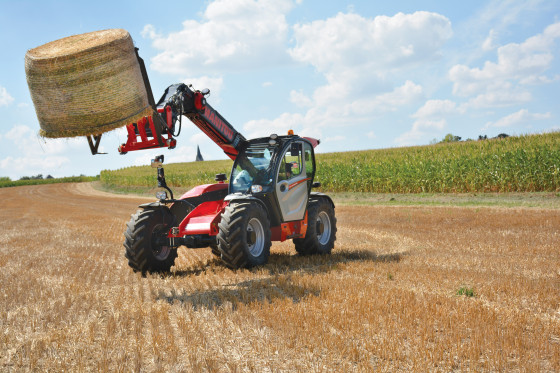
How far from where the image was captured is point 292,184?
973 centimetres

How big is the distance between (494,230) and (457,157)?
45.0 feet

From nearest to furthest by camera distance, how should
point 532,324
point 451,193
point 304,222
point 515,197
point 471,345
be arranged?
point 471,345
point 532,324
point 304,222
point 515,197
point 451,193

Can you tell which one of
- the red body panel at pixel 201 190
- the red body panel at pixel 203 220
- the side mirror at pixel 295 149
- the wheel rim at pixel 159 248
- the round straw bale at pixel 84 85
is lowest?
the wheel rim at pixel 159 248

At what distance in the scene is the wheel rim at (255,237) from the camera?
28.0ft

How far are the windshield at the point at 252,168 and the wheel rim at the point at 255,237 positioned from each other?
0.84m

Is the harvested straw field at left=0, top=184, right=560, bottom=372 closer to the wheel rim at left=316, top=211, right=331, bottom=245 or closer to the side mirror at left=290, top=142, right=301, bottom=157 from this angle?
the wheel rim at left=316, top=211, right=331, bottom=245

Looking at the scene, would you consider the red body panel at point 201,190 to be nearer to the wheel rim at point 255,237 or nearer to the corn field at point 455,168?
the wheel rim at point 255,237

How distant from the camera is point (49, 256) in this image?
11.4 m

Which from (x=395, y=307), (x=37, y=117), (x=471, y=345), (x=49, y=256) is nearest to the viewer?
(x=471, y=345)

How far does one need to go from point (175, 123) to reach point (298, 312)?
370 centimetres

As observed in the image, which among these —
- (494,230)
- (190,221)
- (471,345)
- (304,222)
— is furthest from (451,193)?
(471,345)

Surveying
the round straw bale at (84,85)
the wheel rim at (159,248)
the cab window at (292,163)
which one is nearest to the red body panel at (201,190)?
the wheel rim at (159,248)

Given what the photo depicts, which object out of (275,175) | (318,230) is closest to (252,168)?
(275,175)

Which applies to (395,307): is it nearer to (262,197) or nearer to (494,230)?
(262,197)
